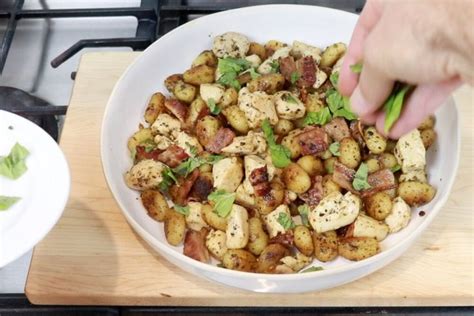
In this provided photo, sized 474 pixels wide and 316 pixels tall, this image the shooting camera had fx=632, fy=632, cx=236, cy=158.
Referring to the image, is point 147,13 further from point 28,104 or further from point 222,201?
point 222,201

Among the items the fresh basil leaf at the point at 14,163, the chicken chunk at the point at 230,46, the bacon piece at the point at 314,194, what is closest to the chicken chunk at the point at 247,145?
the bacon piece at the point at 314,194

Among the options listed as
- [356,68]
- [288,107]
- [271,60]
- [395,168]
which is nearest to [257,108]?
[288,107]

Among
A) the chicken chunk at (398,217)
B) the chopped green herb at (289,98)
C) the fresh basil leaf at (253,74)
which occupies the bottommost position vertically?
the chicken chunk at (398,217)

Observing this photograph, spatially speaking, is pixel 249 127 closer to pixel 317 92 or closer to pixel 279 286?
pixel 317 92

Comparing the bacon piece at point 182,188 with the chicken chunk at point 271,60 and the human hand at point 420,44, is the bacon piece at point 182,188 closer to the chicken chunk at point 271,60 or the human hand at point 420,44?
the chicken chunk at point 271,60

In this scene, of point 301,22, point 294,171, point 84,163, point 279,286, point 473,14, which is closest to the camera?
point 473,14

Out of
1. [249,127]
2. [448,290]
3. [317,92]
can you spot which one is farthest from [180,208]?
[448,290]

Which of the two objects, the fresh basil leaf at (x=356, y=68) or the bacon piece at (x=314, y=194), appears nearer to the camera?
the fresh basil leaf at (x=356, y=68)
